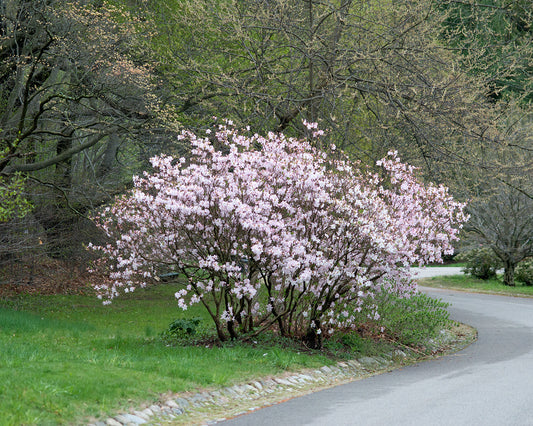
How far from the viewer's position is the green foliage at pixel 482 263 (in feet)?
101

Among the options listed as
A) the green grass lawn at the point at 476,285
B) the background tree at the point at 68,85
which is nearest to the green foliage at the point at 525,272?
the green grass lawn at the point at 476,285

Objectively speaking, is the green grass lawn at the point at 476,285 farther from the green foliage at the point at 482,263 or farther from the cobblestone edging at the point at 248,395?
the cobblestone edging at the point at 248,395

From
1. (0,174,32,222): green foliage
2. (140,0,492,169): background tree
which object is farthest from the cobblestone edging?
(0,174,32,222): green foliage

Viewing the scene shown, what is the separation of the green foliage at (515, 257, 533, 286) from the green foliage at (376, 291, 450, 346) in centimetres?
1698

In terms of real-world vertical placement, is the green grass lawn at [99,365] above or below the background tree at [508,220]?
below

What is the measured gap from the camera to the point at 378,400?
27.1ft

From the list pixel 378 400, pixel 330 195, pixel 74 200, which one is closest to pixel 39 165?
pixel 74 200

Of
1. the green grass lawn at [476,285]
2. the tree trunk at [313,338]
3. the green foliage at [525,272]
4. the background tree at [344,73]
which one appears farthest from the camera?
the green foliage at [525,272]

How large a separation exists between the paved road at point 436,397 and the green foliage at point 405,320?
2.84ft

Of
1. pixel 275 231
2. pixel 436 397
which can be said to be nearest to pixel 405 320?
pixel 275 231

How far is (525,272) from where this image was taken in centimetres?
2872

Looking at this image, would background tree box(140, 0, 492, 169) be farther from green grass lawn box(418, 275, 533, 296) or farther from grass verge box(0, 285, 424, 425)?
green grass lawn box(418, 275, 533, 296)

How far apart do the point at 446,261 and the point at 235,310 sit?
1582 inches

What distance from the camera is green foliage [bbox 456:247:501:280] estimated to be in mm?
30812
